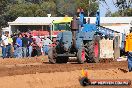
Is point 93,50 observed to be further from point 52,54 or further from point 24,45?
point 24,45

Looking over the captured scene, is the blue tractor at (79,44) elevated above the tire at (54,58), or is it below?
above

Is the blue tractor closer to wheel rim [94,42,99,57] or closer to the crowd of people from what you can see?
wheel rim [94,42,99,57]

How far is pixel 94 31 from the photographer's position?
2112 centimetres

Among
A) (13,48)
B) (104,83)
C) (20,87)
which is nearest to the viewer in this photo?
(104,83)

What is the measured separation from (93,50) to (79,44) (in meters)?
0.81

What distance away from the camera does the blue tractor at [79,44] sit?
64.3 ft

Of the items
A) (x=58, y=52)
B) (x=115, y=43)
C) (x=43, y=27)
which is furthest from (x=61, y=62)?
(x=43, y=27)

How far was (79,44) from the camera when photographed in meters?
19.8

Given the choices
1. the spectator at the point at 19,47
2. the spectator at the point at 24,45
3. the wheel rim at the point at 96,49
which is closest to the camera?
the wheel rim at the point at 96,49

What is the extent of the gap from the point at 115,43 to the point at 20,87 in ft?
41.5

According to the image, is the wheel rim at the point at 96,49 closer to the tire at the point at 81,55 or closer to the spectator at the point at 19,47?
the tire at the point at 81,55

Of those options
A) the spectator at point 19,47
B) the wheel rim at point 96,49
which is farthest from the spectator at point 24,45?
the wheel rim at point 96,49

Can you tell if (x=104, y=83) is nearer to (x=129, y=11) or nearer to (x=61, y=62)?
(x=61, y=62)

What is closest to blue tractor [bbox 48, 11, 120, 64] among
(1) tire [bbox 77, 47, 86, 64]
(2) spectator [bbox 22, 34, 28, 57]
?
(1) tire [bbox 77, 47, 86, 64]
